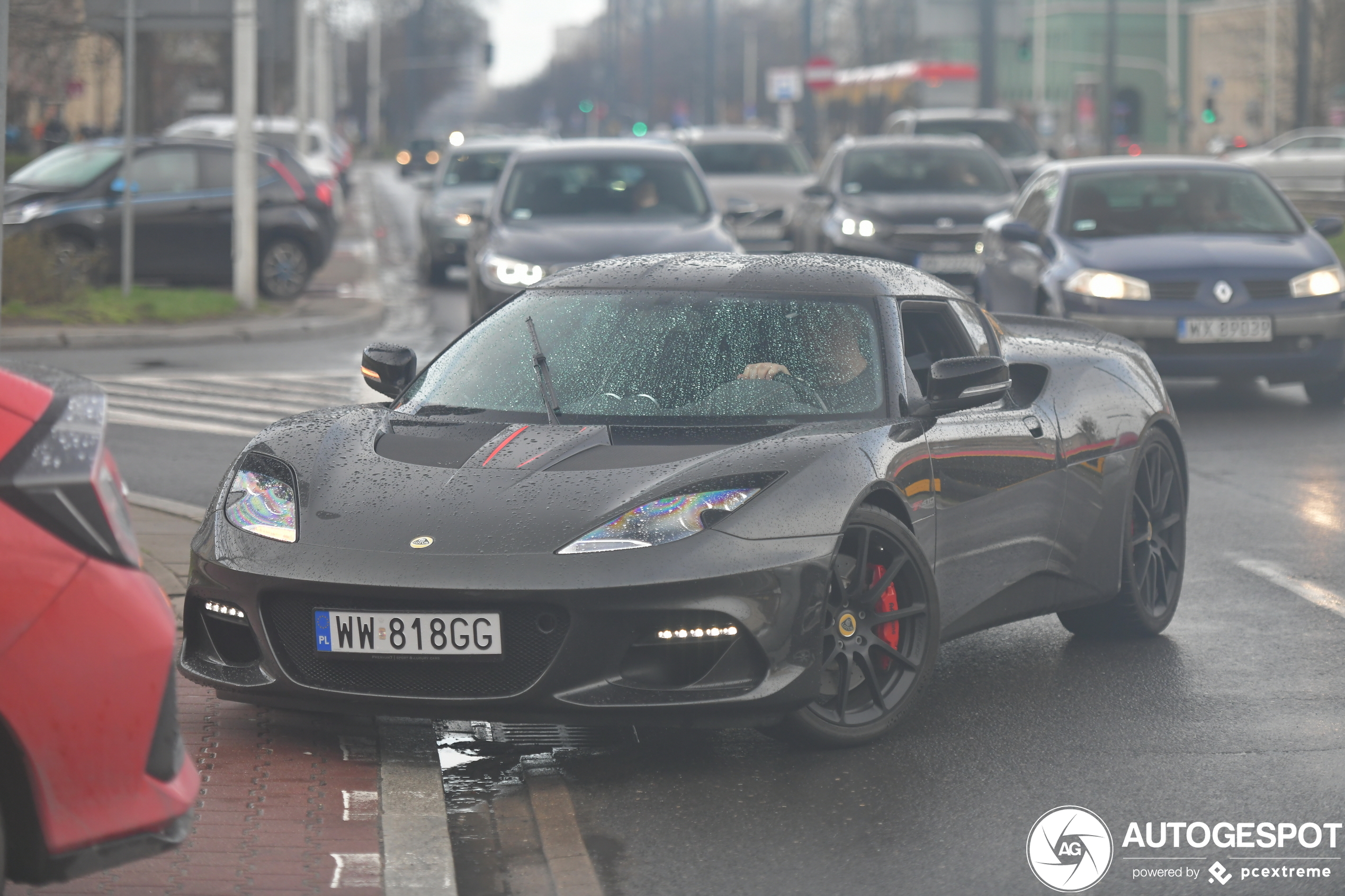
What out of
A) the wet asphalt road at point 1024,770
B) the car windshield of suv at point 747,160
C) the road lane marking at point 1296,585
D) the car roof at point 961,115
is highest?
the car roof at point 961,115

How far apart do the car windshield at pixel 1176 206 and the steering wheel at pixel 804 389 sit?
28.7 feet

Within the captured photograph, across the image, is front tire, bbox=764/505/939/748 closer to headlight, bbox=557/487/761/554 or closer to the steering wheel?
headlight, bbox=557/487/761/554

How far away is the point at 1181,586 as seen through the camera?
7828mm

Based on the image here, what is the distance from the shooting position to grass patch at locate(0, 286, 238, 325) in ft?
62.4

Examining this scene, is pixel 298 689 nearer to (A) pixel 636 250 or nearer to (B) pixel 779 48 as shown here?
→ (A) pixel 636 250

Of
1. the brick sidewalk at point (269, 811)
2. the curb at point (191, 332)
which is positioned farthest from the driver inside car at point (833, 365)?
the curb at point (191, 332)

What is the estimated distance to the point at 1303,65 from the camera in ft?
118

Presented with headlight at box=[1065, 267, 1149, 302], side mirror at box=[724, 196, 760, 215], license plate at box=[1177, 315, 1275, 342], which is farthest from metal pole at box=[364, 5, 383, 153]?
license plate at box=[1177, 315, 1275, 342]

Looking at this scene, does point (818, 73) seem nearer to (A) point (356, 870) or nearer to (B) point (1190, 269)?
(B) point (1190, 269)

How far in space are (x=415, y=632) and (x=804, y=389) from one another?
147 centimetres

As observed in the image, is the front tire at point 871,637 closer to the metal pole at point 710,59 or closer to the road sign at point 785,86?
the road sign at point 785,86

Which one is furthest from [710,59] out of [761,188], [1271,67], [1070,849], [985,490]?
[1070,849]

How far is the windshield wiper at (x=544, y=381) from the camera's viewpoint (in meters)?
6.06

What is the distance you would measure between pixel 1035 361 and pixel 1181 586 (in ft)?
4.38
